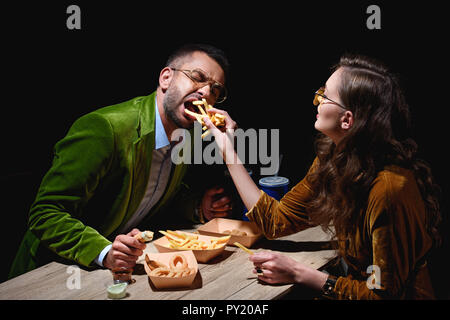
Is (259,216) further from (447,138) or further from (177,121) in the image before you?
(447,138)

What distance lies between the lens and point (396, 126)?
2.24 m

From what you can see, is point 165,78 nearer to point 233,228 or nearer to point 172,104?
point 172,104

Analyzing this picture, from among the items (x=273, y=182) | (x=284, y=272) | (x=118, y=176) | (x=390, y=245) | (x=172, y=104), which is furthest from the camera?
(x=273, y=182)

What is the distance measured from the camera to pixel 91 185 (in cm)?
256

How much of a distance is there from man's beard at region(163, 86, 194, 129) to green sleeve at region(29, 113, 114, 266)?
1.38 feet

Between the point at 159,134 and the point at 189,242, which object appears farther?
the point at 159,134

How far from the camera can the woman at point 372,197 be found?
207cm

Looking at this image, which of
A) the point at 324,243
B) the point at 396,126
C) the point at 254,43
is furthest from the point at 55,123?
the point at 396,126

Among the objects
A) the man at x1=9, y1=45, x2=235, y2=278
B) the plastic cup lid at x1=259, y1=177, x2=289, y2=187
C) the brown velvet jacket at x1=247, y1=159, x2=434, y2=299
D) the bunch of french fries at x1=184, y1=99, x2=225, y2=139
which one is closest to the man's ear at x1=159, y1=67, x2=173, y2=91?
the man at x1=9, y1=45, x2=235, y2=278

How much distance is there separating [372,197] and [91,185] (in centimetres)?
159

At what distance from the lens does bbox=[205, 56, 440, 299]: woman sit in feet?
6.78

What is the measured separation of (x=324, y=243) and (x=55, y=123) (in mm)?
2379

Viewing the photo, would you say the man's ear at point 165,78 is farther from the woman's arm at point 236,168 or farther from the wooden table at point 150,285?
the wooden table at point 150,285

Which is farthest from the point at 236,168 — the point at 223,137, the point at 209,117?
the point at 209,117
